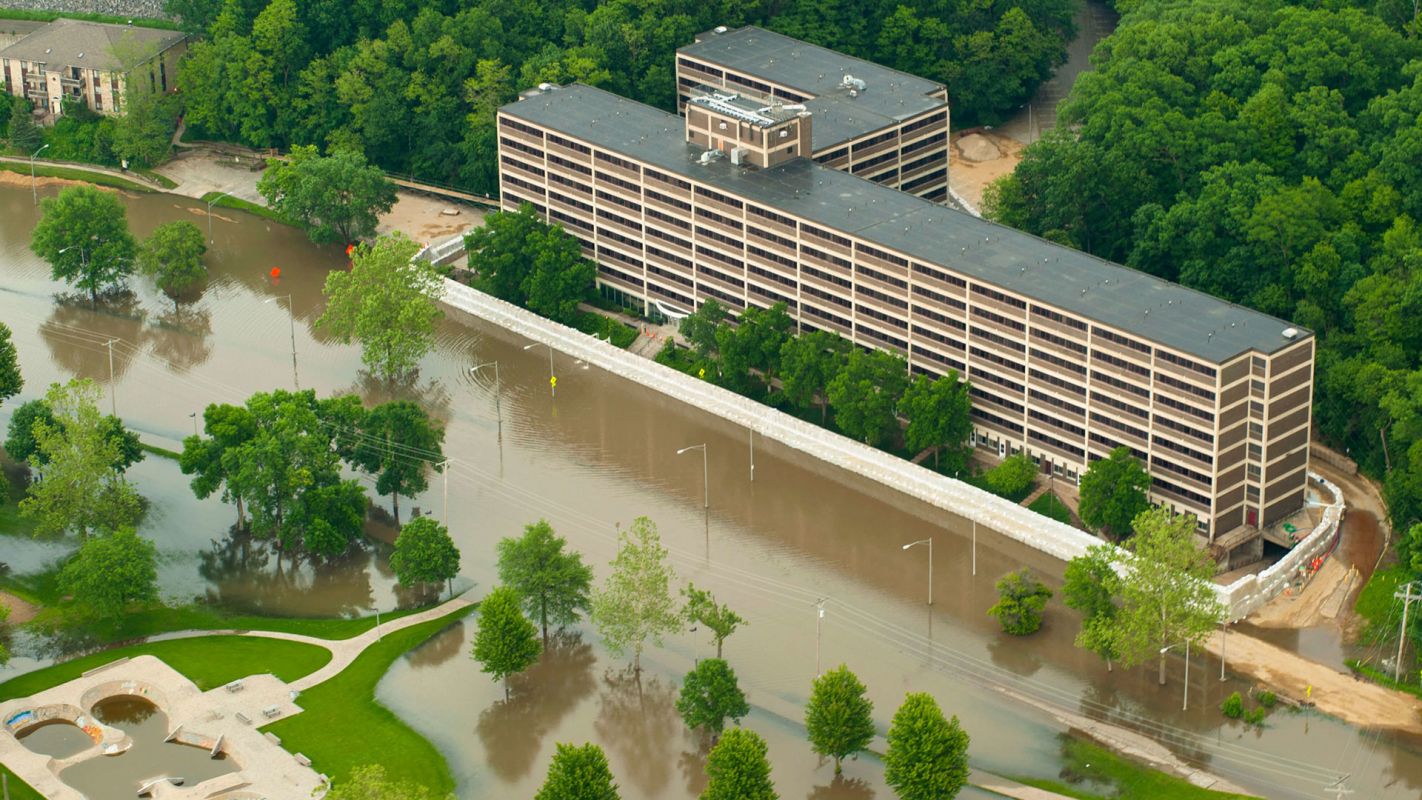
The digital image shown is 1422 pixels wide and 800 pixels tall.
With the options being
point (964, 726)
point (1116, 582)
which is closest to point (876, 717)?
point (964, 726)

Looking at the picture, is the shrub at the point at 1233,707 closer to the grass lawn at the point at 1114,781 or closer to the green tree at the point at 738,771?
the grass lawn at the point at 1114,781

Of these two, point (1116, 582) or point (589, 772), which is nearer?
point (589, 772)

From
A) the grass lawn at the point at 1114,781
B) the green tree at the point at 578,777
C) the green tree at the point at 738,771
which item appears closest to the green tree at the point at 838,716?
the green tree at the point at 738,771

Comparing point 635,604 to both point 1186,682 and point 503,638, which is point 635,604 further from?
point 1186,682

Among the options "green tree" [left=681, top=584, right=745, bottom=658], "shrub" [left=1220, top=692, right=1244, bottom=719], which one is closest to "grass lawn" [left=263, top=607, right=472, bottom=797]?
"green tree" [left=681, top=584, right=745, bottom=658]

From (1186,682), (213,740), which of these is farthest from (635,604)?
(1186,682)

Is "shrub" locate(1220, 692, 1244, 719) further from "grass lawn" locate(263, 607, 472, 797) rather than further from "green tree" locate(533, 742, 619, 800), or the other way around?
"grass lawn" locate(263, 607, 472, 797)

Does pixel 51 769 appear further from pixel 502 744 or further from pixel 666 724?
pixel 666 724
